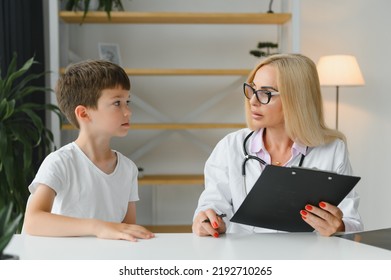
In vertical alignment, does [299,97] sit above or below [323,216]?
above

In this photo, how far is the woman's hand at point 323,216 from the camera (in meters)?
1.52

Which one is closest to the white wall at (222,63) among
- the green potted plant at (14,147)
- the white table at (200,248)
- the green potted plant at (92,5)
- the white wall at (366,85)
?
the white wall at (366,85)

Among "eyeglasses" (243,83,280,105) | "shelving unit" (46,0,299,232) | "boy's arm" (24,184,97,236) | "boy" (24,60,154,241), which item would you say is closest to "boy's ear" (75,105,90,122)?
"boy" (24,60,154,241)

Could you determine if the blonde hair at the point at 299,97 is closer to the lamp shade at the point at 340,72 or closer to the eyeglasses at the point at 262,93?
the eyeglasses at the point at 262,93

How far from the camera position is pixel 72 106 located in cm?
204

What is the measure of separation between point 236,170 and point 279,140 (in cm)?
18

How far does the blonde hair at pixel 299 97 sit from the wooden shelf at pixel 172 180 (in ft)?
6.73

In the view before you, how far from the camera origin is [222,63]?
14.1 feet

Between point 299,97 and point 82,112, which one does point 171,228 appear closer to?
point 82,112

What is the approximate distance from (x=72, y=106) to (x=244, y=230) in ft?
2.35

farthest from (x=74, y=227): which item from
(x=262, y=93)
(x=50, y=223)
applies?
(x=262, y=93)

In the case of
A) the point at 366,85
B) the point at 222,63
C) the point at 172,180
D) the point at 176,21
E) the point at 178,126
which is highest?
the point at 176,21
